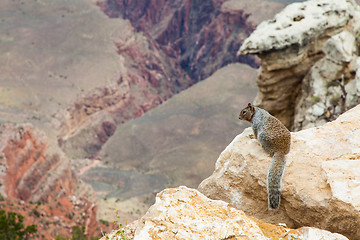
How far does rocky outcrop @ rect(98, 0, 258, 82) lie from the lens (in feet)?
363

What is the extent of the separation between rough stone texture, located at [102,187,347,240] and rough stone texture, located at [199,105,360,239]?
2.15 ft

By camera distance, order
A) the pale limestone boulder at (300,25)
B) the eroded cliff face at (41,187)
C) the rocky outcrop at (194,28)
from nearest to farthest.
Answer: the pale limestone boulder at (300,25) < the eroded cliff face at (41,187) < the rocky outcrop at (194,28)

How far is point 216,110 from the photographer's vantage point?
74.8 m

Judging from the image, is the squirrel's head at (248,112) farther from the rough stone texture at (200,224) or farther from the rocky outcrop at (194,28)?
the rocky outcrop at (194,28)

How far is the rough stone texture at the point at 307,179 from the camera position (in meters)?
6.33

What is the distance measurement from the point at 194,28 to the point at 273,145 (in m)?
126

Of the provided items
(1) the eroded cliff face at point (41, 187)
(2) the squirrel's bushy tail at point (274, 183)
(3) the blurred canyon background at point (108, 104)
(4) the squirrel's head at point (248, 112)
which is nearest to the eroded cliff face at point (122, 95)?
(3) the blurred canyon background at point (108, 104)

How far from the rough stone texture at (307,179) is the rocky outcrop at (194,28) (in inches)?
3812

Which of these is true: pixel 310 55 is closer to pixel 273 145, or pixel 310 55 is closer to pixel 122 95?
pixel 273 145

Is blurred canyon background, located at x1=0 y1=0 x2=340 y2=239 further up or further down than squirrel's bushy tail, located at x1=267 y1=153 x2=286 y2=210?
further down

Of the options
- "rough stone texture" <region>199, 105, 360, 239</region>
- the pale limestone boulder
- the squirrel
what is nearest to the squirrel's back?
the squirrel

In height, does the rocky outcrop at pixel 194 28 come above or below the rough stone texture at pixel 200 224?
below

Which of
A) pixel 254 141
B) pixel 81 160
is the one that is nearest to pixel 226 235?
pixel 254 141

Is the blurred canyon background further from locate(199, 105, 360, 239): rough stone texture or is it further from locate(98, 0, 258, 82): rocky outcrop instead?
locate(199, 105, 360, 239): rough stone texture
